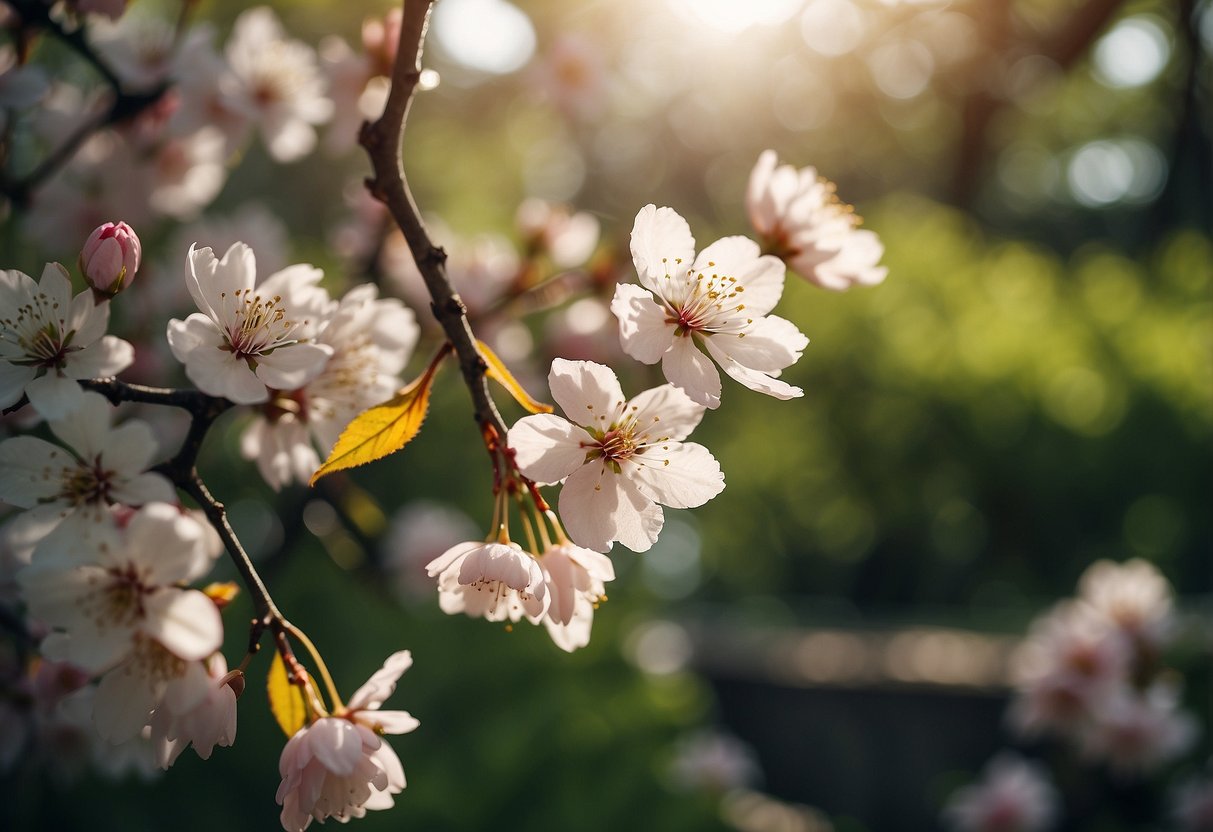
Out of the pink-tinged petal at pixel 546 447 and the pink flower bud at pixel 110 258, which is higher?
the pink flower bud at pixel 110 258

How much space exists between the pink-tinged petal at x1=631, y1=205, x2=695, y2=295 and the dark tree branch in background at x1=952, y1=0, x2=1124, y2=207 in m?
4.93

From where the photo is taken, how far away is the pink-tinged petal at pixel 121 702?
667mm

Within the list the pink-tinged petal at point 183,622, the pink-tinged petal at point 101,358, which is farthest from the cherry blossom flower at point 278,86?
the pink-tinged petal at point 183,622

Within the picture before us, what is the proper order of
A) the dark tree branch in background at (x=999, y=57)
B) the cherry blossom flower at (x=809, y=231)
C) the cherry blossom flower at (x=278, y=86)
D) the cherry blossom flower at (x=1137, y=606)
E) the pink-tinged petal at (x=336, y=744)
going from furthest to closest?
1. the dark tree branch in background at (x=999, y=57)
2. the cherry blossom flower at (x=1137, y=606)
3. the cherry blossom flower at (x=278, y=86)
4. the cherry blossom flower at (x=809, y=231)
5. the pink-tinged petal at (x=336, y=744)

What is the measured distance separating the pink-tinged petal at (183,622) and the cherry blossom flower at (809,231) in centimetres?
61

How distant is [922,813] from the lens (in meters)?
3.03

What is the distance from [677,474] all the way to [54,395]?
0.44 metres

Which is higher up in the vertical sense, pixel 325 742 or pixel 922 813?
pixel 325 742

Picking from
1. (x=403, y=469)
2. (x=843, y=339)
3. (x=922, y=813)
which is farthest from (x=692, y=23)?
(x=922, y=813)

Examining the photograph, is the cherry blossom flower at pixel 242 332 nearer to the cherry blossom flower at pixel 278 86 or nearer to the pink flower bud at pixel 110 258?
the pink flower bud at pixel 110 258

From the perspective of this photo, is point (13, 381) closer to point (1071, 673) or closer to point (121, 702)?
point (121, 702)

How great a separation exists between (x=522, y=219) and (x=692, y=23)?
5.93m

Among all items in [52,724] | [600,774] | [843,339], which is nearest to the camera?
[52,724]

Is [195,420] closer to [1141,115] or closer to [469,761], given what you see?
[469,761]
